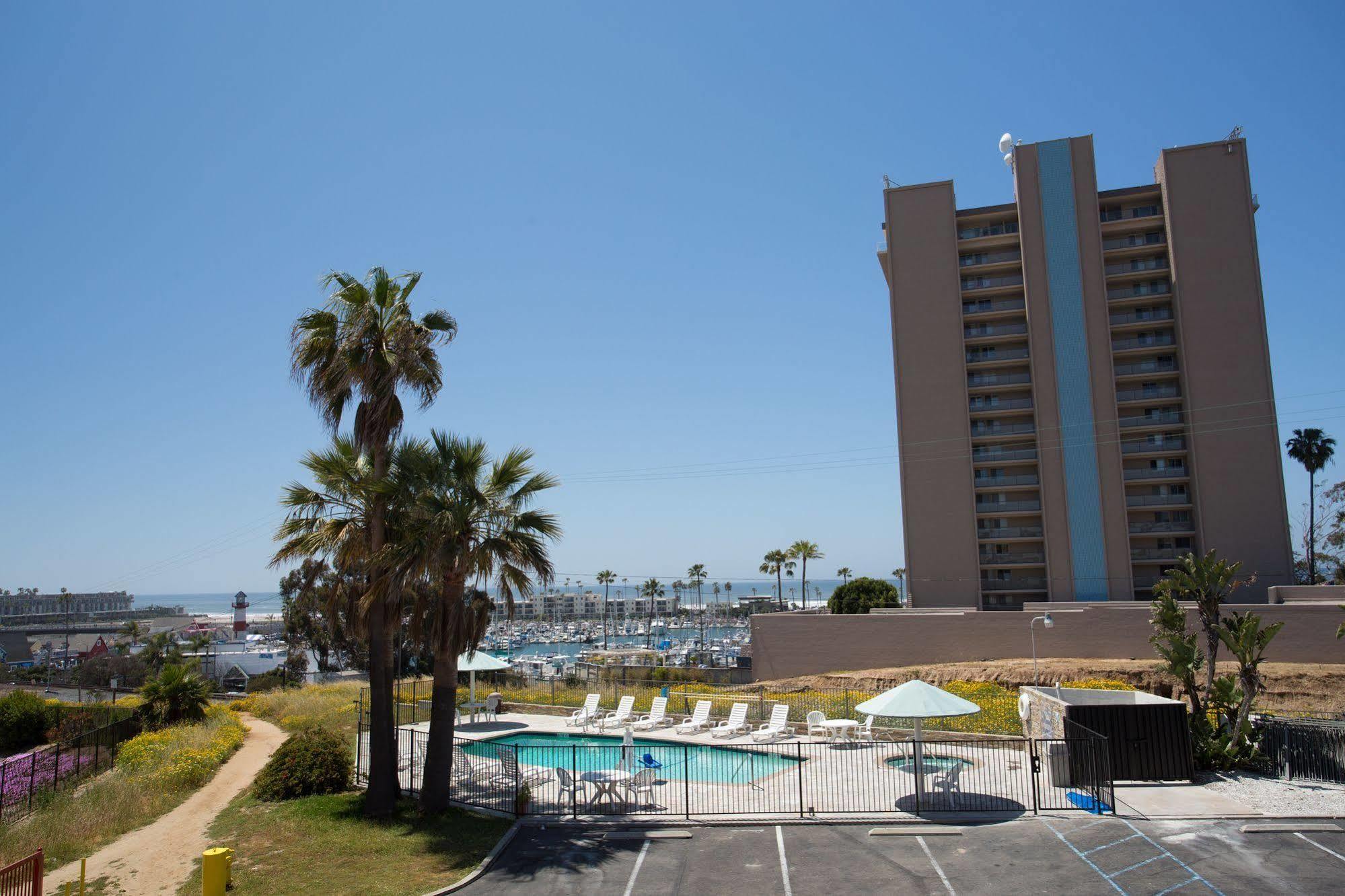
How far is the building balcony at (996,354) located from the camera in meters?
57.2

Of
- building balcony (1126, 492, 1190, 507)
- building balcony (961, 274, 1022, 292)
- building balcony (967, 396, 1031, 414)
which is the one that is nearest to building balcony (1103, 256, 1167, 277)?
building balcony (961, 274, 1022, 292)

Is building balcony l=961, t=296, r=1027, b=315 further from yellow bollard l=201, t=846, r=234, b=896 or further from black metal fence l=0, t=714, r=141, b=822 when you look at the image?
yellow bollard l=201, t=846, r=234, b=896

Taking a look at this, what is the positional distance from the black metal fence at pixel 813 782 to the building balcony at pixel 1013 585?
1360 inches

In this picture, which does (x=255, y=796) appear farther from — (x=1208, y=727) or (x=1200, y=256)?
(x=1200, y=256)

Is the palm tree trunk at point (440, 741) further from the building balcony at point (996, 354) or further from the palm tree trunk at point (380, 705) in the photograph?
the building balcony at point (996, 354)

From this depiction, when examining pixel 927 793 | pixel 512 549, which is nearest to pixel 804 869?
pixel 927 793

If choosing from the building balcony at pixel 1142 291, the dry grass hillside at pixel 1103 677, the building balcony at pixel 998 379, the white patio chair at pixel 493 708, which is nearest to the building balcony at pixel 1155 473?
the building balcony at pixel 998 379

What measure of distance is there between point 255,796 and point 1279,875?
63.9 feet

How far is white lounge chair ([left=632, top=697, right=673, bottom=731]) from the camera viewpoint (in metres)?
26.9

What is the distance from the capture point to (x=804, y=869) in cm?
1341

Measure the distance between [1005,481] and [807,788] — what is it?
42.3 metres

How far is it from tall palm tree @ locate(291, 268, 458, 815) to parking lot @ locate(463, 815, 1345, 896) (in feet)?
15.5

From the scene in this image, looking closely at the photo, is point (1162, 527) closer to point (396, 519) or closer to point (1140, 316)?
point (1140, 316)

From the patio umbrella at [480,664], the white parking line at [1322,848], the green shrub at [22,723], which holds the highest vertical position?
the patio umbrella at [480,664]
